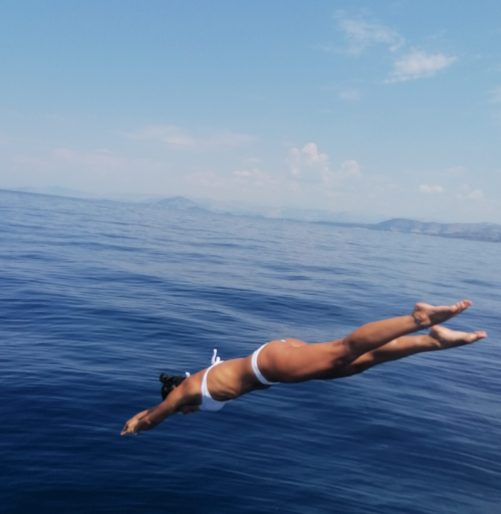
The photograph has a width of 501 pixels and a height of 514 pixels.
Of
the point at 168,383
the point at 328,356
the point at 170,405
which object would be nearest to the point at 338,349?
the point at 328,356

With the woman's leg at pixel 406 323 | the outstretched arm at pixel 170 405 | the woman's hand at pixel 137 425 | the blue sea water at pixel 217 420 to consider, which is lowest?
the blue sea water at pixel 217 420

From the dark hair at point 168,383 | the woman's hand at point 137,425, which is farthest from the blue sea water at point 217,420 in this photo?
the dark hair at point 168,383

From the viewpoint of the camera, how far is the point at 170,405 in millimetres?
7156

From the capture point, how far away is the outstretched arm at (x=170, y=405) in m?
7.04

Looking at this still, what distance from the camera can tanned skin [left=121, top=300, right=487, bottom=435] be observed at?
530 centimetres

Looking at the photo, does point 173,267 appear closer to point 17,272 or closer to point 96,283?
point 96,283

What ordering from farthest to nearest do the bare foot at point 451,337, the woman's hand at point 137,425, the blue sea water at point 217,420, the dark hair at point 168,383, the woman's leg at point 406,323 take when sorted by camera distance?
1. the blue sea water at point 217,420
2. the dark hair at point 168,383
3. the woman's hand at point 137,425
4. the bare foot at point 451,337
5. the woman's leg at point 406,323

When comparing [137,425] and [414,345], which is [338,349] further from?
[137,425]

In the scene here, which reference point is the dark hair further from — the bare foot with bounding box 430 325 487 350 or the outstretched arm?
the bare foot with bounding box 430 325 487 350

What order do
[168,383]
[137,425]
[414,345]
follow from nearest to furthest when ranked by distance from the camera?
[414,345]
[137,425]
[168,383]

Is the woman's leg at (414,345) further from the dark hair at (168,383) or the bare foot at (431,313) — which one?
the dark hair at (168,383)

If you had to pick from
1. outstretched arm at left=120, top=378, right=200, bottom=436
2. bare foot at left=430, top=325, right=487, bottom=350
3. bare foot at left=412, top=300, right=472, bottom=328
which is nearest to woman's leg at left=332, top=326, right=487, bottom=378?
bare foot at left=430, top=325, right=487, bottom=350

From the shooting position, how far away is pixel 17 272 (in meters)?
25.4

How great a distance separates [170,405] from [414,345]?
3.99m
